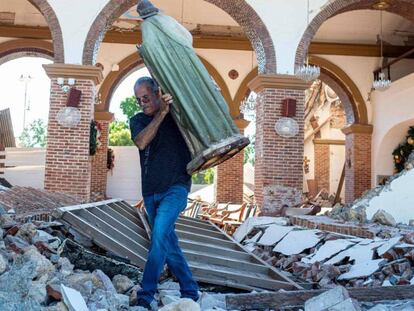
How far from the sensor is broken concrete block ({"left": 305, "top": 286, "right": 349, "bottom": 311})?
2.62m

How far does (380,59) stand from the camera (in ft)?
51.7

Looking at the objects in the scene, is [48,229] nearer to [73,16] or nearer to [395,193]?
[395,193]

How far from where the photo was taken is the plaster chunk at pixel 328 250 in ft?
18.7

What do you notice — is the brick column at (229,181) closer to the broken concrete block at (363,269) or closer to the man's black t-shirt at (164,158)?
the broken concrete block at (363,269)

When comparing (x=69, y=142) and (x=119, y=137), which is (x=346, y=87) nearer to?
(x=69, y=142)

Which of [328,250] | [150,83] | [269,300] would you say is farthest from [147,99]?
[328,250]

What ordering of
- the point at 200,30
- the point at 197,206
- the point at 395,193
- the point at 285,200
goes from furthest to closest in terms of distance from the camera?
the point at 200,30 < the point at 197,206 < the point at 285,200 < the point at 395,193

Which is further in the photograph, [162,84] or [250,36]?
[250,36]

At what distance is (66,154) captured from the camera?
1006cm

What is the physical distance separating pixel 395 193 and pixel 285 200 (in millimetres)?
3178

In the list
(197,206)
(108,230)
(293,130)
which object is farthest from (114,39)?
(108,230)

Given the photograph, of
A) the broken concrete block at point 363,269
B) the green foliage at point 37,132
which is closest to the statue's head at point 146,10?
the broken concrete block at point 363,269

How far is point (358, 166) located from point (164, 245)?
13591mm

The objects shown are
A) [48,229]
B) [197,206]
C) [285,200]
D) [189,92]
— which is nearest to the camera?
[189,92]
